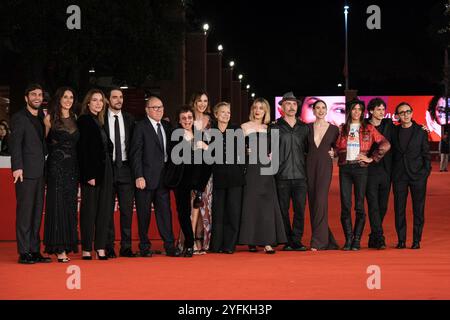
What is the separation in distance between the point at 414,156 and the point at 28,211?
495 cm

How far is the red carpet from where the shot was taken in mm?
8711

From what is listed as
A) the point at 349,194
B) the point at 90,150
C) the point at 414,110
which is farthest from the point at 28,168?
the point at 414,110

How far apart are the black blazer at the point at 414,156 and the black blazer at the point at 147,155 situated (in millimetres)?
3095

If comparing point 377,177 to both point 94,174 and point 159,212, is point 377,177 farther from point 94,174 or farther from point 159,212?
point 94,174

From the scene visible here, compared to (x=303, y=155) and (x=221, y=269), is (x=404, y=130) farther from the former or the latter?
(x=221, y=269)

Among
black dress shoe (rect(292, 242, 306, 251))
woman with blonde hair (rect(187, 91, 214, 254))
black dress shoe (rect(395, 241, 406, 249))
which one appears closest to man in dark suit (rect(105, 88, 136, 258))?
woman with blonde hair (rect(187, 91, 214, 254))

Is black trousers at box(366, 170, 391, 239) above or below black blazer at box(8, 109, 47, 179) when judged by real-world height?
below

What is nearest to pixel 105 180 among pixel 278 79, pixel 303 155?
pixel 303 155

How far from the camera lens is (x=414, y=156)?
12.7 m

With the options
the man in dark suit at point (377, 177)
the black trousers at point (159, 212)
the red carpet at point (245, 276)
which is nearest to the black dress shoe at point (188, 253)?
the red carpet at point (245, 276)

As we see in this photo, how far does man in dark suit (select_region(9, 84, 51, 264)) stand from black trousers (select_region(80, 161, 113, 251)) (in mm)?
535

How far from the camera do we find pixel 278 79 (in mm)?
108875

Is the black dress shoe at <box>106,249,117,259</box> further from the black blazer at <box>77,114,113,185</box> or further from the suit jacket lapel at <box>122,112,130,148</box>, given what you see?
the suit jacket lapel at <box>122,112,130,148</box>

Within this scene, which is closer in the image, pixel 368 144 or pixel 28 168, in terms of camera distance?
pixel 28 168
